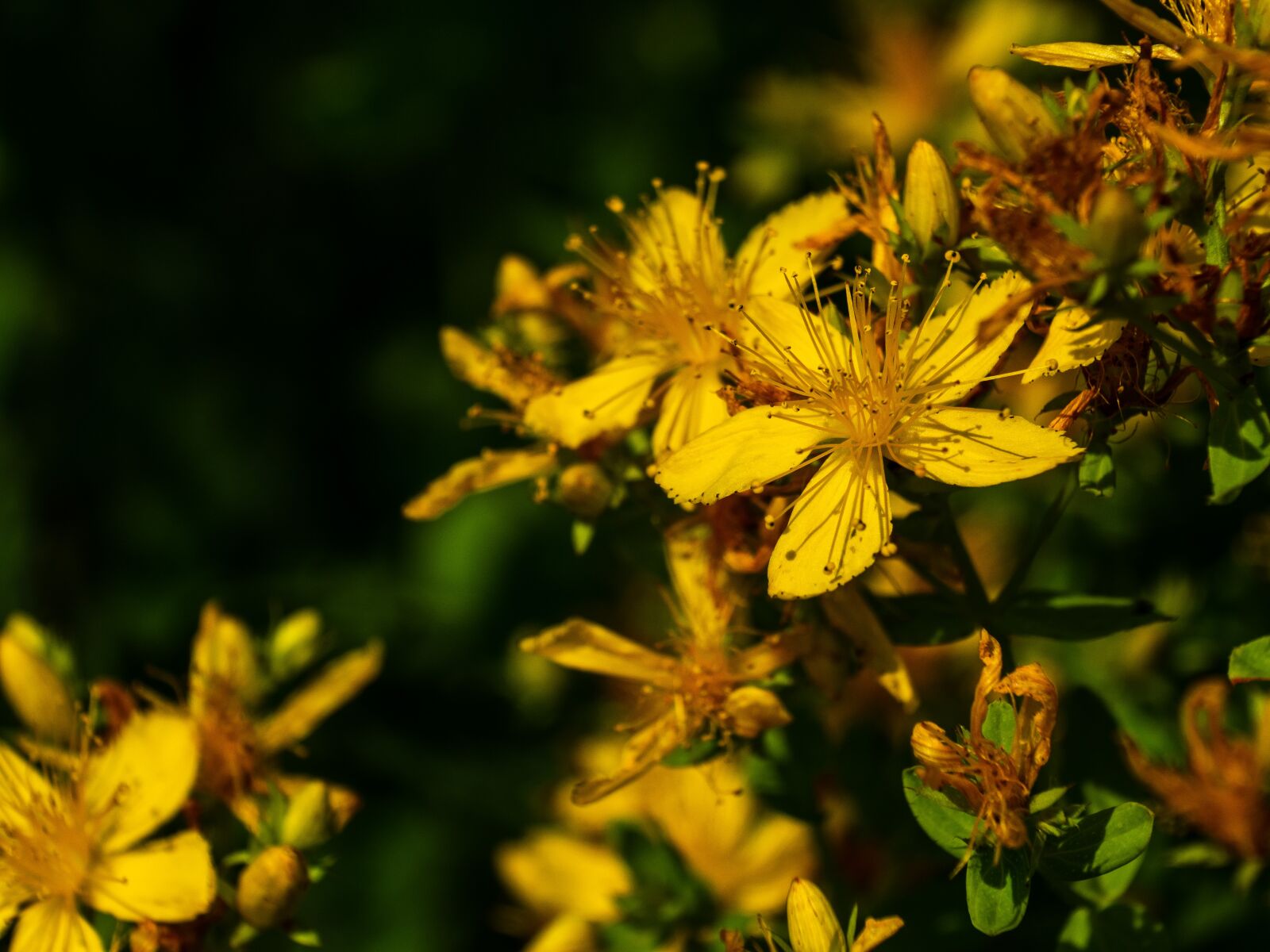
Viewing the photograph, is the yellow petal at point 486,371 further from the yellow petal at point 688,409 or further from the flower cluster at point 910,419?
the yellow petal at point 688,409

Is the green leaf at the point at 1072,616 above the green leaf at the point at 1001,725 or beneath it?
beneath

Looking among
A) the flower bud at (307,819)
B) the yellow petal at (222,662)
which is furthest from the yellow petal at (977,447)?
the yellow petal at (222,662)

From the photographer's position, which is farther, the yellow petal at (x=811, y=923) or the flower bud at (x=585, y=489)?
the flower bud at (x=585, y=489)

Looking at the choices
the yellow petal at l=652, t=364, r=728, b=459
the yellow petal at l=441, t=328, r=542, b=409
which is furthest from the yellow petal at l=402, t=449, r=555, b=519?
the yellow petal at l=652, t=364, r=728, b=459

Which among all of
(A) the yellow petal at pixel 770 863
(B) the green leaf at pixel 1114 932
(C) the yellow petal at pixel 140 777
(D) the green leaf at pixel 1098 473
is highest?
(D) the green leaf at pixel 1098 473

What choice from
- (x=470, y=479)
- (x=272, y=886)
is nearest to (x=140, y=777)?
(x=272, y=886)

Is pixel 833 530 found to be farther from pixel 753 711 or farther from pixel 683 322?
pixel 683 322

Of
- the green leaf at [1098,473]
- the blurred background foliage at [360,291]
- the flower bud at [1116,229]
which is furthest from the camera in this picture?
the blurred background foliage at [360,291]

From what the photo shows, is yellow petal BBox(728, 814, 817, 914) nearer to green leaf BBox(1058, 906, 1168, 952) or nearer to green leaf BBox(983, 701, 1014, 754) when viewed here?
green leaf BBox(1058, 906, 1168, 952)
